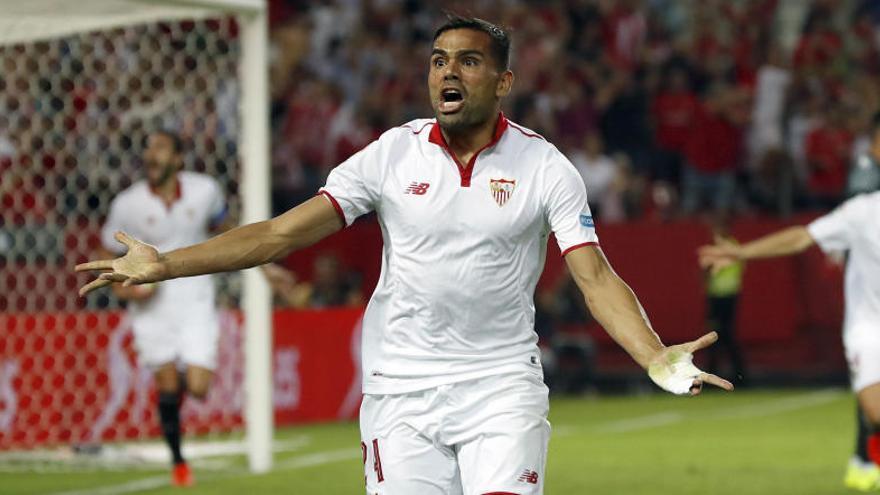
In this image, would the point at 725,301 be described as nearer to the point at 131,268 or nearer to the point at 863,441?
the point at 863,441

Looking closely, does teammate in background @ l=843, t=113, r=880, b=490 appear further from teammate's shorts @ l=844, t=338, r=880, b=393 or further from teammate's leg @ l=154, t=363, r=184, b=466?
teammate's leg @ l=154, t=363, r=184, b=466

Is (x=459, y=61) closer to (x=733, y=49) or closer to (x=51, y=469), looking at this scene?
(x=51, y=469)

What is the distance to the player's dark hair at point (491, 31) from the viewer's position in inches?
225

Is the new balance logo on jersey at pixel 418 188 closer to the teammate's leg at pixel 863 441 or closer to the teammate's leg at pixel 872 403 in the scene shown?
the teammate's leg at pixel 872 403

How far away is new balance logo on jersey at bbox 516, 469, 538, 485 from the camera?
560 cm

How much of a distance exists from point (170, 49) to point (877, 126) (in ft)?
22.0

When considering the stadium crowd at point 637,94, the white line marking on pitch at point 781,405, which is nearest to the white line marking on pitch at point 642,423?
the white line marking on pitch at point 781,405

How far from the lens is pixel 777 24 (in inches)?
977

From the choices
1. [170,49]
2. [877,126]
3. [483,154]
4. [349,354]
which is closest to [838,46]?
[349,354]

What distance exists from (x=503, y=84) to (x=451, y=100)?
0.73 feet

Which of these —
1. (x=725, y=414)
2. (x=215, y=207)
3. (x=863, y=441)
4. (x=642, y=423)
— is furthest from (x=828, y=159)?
(x=215, y=207)

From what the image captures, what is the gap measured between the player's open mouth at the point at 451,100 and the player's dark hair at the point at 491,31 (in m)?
0.18

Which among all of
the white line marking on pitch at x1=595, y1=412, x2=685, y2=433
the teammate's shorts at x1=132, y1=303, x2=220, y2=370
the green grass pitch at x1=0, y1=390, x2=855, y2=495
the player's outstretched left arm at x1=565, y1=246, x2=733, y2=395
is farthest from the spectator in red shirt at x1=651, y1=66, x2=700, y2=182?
the player's outstretched left arm at x1=565, y1=246, x2=733, y2=395

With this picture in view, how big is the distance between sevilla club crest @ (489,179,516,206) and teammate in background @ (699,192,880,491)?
167 inches
